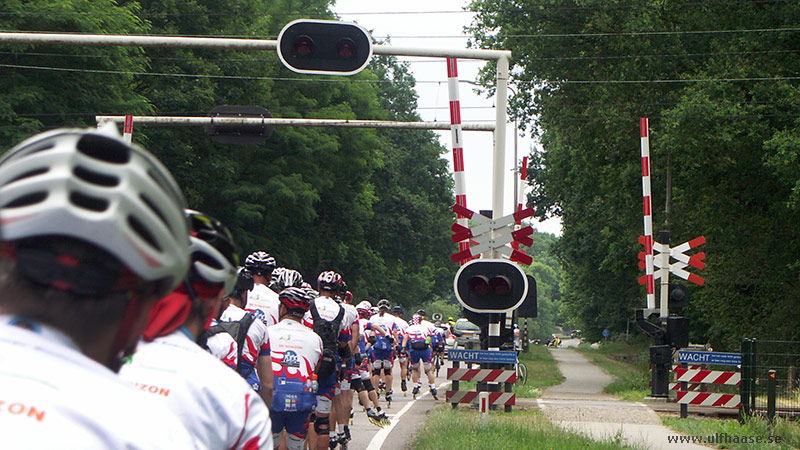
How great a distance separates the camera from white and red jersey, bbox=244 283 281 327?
29.9 ft

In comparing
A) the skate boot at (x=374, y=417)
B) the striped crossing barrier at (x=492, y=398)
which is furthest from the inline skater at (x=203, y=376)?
the skate boot at (x=374, y=417)

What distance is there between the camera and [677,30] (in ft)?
98.6

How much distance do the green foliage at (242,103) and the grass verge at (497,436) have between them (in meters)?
16.0

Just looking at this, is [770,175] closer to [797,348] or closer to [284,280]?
[797,348]

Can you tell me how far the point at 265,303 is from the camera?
30.3 feet

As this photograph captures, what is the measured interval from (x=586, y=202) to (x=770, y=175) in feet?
53.9

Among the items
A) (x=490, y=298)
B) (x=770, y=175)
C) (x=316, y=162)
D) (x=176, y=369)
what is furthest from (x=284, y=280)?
(x=316, y=162)

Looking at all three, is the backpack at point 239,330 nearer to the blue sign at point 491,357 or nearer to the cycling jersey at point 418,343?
the blue sign at point 491,357

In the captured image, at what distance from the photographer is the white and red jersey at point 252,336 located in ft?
22.4

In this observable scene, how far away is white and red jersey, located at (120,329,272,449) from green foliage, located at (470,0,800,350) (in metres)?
21.9

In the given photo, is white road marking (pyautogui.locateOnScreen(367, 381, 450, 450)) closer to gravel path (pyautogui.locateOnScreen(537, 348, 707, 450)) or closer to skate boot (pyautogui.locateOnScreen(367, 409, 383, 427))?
skate boot (pyautogui.locateOnScreen(367, 409, 383, 427))

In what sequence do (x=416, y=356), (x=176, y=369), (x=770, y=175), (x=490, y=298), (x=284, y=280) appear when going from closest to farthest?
1. (x=176, y=369)
2. (x=284, y=280)
3. (x=490, y=298)
4. (x=416, y=356)
5. (x=770, y=175)

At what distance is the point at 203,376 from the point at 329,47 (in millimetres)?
8813

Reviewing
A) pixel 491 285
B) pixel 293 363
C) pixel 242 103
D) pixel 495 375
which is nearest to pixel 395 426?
pixel 495 375
